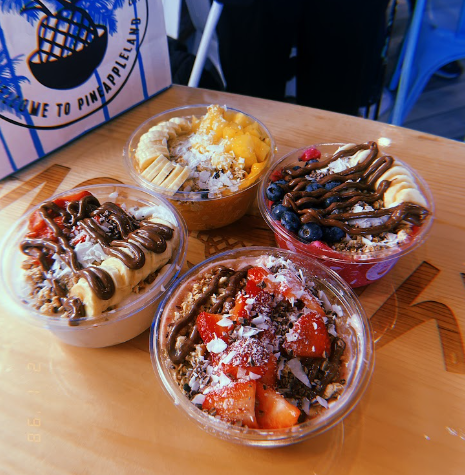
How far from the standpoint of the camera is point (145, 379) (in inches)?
56.3

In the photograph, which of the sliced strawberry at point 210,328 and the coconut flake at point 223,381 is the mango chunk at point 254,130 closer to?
the sliced strawberry at point 210,328

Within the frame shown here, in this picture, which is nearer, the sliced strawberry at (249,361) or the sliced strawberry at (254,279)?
the sliced strawberry at (249,361)

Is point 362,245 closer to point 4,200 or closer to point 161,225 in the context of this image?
point 161,225

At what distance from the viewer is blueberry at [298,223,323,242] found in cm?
154

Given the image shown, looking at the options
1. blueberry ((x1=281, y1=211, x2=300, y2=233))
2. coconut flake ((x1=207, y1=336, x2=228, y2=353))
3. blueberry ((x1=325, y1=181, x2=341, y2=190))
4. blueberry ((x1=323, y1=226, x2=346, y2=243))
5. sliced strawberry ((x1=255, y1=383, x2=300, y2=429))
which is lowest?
sliced strawberry ((x1=255, y1=383, x2=300, y2=429))

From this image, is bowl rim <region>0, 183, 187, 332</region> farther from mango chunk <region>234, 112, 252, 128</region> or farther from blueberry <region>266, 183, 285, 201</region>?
mango chunk <region>234, 112, 252, 128</region>

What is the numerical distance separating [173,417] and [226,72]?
3.10 metres

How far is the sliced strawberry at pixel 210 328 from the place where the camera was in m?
1.29

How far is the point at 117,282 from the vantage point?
4.47 feet

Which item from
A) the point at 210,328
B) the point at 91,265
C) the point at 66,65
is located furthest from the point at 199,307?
the point at 66,65

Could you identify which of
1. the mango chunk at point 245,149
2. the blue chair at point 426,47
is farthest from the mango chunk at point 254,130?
the blue chair at point 426,47

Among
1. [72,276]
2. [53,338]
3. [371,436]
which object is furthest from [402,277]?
[53,338]

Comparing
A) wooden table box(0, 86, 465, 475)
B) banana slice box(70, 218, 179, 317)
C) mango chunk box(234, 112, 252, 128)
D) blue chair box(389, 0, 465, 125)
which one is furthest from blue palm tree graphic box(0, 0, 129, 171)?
blue chair box(389, 0, 465, 125)

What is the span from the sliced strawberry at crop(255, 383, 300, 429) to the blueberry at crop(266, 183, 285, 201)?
0.81 m
